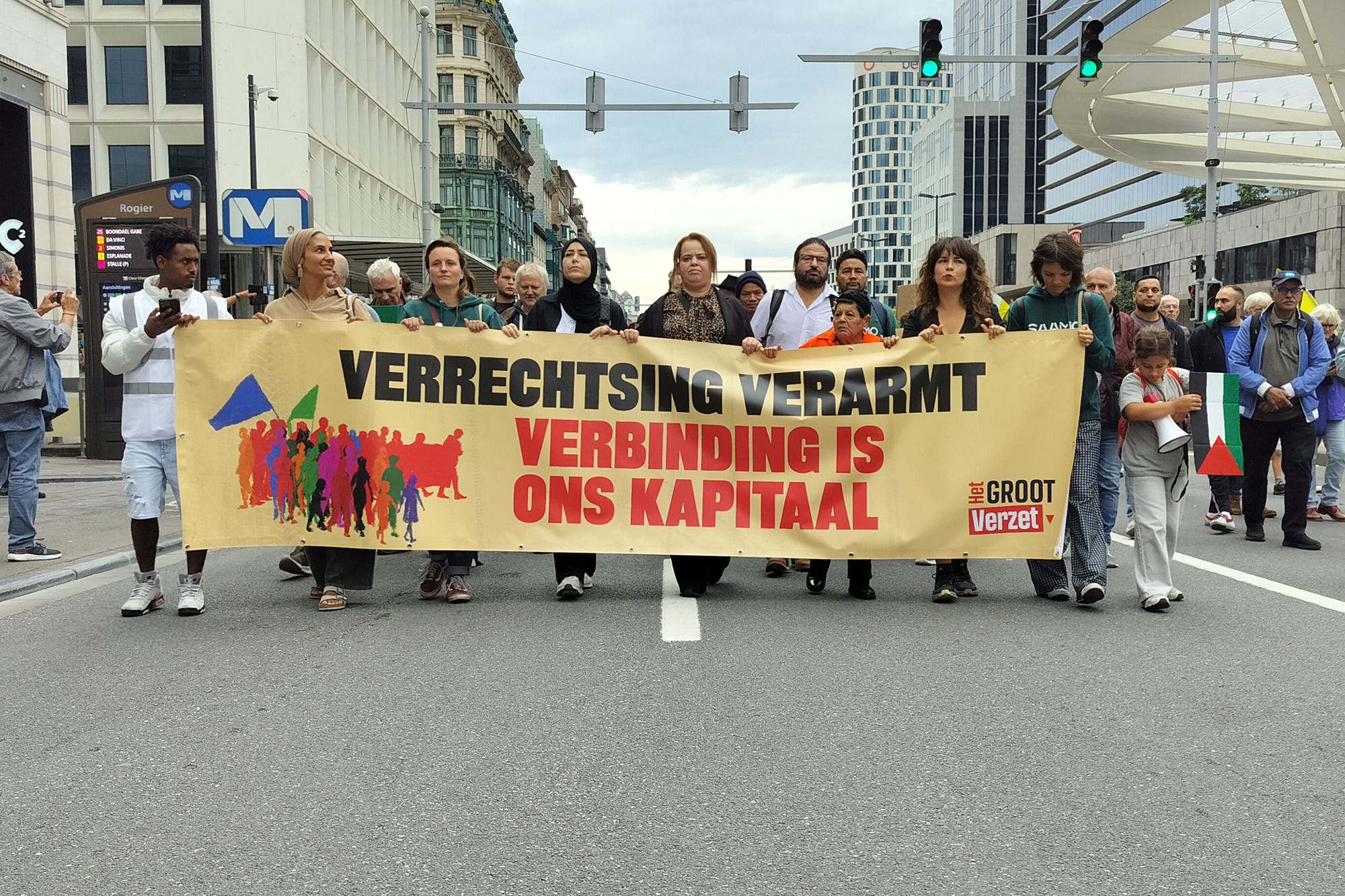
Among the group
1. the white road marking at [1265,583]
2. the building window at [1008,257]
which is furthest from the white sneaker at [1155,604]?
the building window at [1008,257]

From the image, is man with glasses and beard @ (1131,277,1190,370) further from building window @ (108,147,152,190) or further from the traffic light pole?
building window @ (108,147,152,190)

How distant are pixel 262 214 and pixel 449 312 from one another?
25.3 feet

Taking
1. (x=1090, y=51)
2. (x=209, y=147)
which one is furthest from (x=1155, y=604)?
(x=209, y=147)

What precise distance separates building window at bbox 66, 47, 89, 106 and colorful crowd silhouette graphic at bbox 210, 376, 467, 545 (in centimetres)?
3963

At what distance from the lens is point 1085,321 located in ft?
24.3

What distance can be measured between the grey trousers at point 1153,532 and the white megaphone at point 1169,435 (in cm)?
22

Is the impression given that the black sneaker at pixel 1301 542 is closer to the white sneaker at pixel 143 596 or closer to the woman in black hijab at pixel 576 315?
the woman in black hijab at pixel 576 315

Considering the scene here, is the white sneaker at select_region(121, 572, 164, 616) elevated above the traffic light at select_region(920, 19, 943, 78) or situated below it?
below

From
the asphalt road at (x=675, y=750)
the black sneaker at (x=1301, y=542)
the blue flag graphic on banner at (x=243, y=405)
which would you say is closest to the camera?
the asphalt road at (x=675, y=750)

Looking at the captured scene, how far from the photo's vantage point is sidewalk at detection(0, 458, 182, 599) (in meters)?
8.46

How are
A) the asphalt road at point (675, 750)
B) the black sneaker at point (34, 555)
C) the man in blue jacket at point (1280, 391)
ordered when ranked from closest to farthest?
the asphalt road at point (675, 750) < the black sneaker at point (34, 555) < the man in blue jacket at point (1280, 391)

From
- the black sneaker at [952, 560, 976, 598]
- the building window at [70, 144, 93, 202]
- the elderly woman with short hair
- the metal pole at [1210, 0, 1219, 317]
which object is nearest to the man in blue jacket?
the elderly woman with short hair

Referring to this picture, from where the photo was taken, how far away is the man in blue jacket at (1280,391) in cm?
1020

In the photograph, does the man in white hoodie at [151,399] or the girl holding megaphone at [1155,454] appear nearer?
the man in white hoodie at [151,399]
